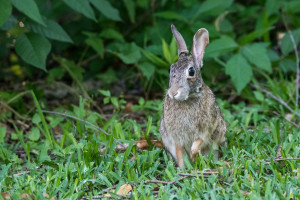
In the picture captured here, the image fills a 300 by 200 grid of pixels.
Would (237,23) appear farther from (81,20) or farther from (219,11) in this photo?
(81,20)

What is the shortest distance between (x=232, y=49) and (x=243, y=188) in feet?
9.12

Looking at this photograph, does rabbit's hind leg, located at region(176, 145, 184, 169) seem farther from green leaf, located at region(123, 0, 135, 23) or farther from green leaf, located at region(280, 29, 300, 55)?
green leaf, located at region(280, 29, 300, 55)

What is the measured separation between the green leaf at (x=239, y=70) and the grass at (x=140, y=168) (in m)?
0.71

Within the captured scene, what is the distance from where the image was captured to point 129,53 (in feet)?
21.2

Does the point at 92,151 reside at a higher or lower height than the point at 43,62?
lower

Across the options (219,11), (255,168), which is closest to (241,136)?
(255,168)

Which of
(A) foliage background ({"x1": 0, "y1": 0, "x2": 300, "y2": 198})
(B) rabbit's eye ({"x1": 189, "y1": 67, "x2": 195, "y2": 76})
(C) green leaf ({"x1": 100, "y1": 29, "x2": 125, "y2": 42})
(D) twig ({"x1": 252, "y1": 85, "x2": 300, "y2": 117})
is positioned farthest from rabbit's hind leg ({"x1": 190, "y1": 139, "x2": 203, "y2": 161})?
(C) green leaf ({"x1": 100, "y1": 29, "x2": 125, "y2": 42})

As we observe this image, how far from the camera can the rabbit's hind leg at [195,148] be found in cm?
427

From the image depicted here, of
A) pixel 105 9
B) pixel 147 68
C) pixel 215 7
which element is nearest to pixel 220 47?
pixel 215 7

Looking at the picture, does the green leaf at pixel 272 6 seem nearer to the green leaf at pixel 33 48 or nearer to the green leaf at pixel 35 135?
the green leaf at pixel 33 48

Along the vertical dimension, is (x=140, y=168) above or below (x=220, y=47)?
below

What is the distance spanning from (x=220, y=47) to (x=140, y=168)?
2372mm

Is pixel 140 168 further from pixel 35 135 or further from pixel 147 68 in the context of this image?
pixel 147 68

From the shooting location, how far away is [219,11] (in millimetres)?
6516
